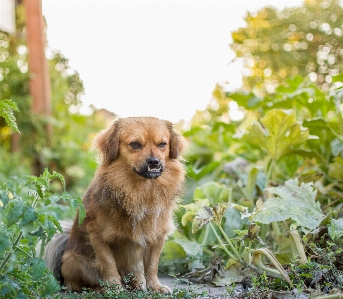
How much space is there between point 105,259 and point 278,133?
181 centimetres

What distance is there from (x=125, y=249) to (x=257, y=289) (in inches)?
41.8

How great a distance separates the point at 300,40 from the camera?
16.0 m

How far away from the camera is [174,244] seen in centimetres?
430

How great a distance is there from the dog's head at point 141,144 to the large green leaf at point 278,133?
0.80 meters

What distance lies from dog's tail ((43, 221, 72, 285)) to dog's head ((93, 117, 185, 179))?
83cm

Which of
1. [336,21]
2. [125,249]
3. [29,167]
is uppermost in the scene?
[336,21]

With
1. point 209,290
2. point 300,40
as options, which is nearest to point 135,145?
point 209,290

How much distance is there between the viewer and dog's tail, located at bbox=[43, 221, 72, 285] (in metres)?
3.79

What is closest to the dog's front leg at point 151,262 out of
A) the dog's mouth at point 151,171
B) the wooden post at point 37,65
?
the dog's mouth at point 151,171

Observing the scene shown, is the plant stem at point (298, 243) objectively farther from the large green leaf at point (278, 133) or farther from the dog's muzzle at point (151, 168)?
the large green leaf at point (278, 133)

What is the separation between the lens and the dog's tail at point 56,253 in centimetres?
379

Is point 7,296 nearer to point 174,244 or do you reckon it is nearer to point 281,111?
point 174,244

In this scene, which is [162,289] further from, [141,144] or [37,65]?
[37,65]

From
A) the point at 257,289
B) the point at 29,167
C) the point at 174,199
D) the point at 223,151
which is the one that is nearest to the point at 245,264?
the point at 257,289
